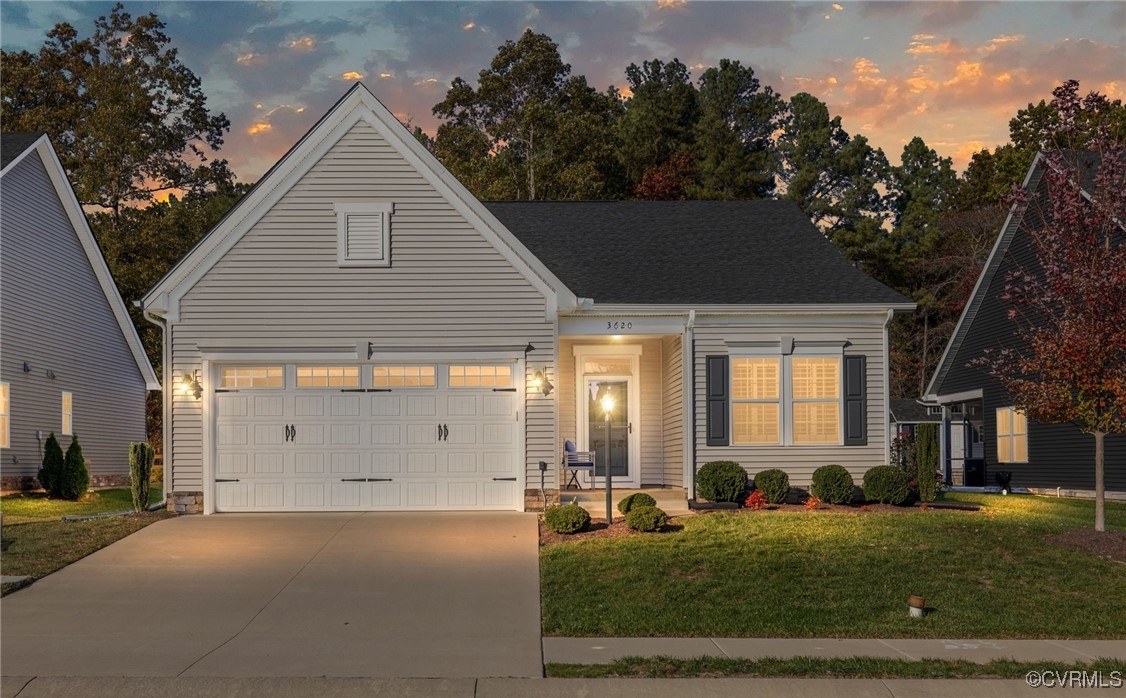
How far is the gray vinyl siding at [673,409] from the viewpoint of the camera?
20.9 metres

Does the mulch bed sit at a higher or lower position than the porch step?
lower

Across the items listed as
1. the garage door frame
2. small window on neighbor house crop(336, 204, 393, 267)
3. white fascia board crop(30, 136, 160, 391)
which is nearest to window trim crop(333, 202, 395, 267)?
small window on neighbor house crop(336, 204, 393, 267)

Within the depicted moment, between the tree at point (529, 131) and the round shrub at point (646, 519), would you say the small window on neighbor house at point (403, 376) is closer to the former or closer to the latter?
the round shrub at point (646, 519)

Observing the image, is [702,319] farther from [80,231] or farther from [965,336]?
[80,231]

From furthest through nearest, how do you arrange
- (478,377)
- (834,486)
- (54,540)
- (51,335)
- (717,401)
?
(51,335)
(717,401)
(478,377)
(834,486)
(54,540)

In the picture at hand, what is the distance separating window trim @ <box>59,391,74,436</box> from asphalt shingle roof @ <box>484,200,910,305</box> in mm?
11818

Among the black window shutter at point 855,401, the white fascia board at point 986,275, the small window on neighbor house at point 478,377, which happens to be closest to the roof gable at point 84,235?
the small window on neighbor house at point 478,377

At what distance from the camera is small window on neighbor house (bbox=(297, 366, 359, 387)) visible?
19359 millimetres

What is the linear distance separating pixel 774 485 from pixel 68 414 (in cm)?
1818

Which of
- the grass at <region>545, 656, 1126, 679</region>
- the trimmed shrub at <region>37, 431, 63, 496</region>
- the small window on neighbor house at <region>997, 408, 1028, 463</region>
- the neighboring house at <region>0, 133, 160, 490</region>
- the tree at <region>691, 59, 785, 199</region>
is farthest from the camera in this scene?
the tree at <region>691, 59, 785, 199</region>

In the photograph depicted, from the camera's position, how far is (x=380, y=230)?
19.3 meters

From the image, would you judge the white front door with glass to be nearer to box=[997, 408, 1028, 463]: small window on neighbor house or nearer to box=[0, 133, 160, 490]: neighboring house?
box=[997, 408, 1028, 463]: small window on neighbor house

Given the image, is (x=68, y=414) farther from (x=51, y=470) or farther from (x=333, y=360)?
(x=333, y=360)

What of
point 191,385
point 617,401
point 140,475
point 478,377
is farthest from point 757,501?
point 140,475
